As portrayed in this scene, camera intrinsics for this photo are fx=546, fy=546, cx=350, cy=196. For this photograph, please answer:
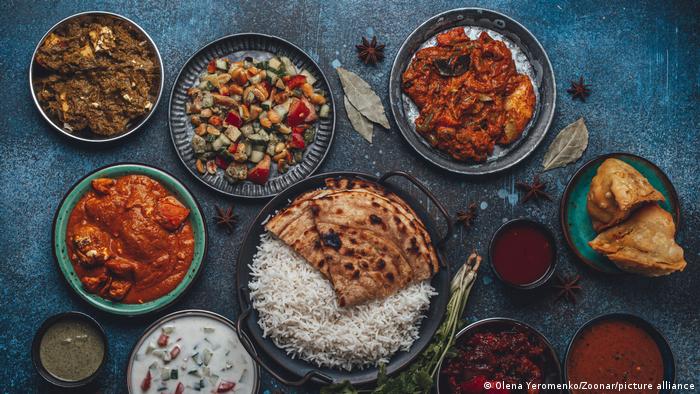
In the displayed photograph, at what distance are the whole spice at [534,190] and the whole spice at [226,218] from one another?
189 cm

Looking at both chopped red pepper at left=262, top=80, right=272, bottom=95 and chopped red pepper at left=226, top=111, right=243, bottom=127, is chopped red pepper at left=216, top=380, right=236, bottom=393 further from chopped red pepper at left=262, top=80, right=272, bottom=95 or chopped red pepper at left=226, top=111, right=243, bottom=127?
chopped red pepper at left=262, top=80, right=272, bottom=95

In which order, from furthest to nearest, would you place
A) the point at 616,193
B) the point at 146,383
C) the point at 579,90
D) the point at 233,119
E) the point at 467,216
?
the point at 579,90 → the point at 467,216 → the point at 233,119 → the point at 146,383 → the point at 616,193

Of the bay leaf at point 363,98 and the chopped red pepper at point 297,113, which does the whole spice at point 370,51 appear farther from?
the chopped red pepper at point 297,113

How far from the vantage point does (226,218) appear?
11.5ft

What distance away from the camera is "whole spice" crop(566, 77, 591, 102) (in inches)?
146

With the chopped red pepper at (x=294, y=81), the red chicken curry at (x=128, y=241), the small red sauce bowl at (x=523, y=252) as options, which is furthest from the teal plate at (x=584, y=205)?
the red chicken curry at (x=128, y=241)

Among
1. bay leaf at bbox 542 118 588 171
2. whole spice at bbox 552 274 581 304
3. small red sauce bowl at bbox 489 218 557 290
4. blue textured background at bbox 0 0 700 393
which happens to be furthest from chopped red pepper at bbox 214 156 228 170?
whole spice at bbox 552 274 581 304

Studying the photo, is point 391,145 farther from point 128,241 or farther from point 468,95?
point 128,241

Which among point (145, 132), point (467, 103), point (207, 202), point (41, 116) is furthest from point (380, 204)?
point (41, 116)

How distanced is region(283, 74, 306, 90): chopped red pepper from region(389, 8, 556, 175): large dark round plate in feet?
1.90

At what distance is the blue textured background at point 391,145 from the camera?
354 centimetres

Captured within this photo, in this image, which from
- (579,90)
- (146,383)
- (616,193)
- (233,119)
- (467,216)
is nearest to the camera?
(616,193)

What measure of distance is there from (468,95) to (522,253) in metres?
1.06

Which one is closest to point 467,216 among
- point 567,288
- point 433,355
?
point 567,288
